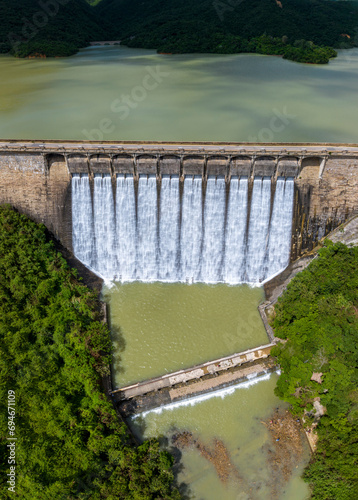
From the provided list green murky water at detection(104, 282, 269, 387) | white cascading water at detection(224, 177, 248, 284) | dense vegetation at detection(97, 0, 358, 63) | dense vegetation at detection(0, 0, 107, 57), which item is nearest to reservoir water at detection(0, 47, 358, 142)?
dense vegetation at detection(97, 0, 358, 63)

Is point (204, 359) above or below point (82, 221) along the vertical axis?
below

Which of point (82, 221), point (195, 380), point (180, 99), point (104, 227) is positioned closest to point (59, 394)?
point (195, 380)

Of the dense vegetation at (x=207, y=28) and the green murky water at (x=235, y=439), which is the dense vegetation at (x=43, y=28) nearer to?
the dense vegetation at (x=207, y=28)

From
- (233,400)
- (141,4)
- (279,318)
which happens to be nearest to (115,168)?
(279,318)

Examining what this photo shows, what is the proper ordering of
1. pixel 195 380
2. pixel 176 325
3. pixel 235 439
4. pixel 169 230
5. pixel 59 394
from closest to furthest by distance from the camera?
pixel 59 394 < pixel 235 439 < pixel 195 380 < pixel 176 325 < pixel 169 230

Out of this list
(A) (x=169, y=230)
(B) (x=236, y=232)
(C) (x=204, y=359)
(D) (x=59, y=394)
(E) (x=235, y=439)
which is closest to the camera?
(D) (x=59, y=394)

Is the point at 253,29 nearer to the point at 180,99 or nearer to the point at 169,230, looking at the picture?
the point at 180,99

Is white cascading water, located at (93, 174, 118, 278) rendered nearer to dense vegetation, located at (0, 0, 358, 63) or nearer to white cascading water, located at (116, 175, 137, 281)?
white cascading water, located at (116, 175, 137, 281)
